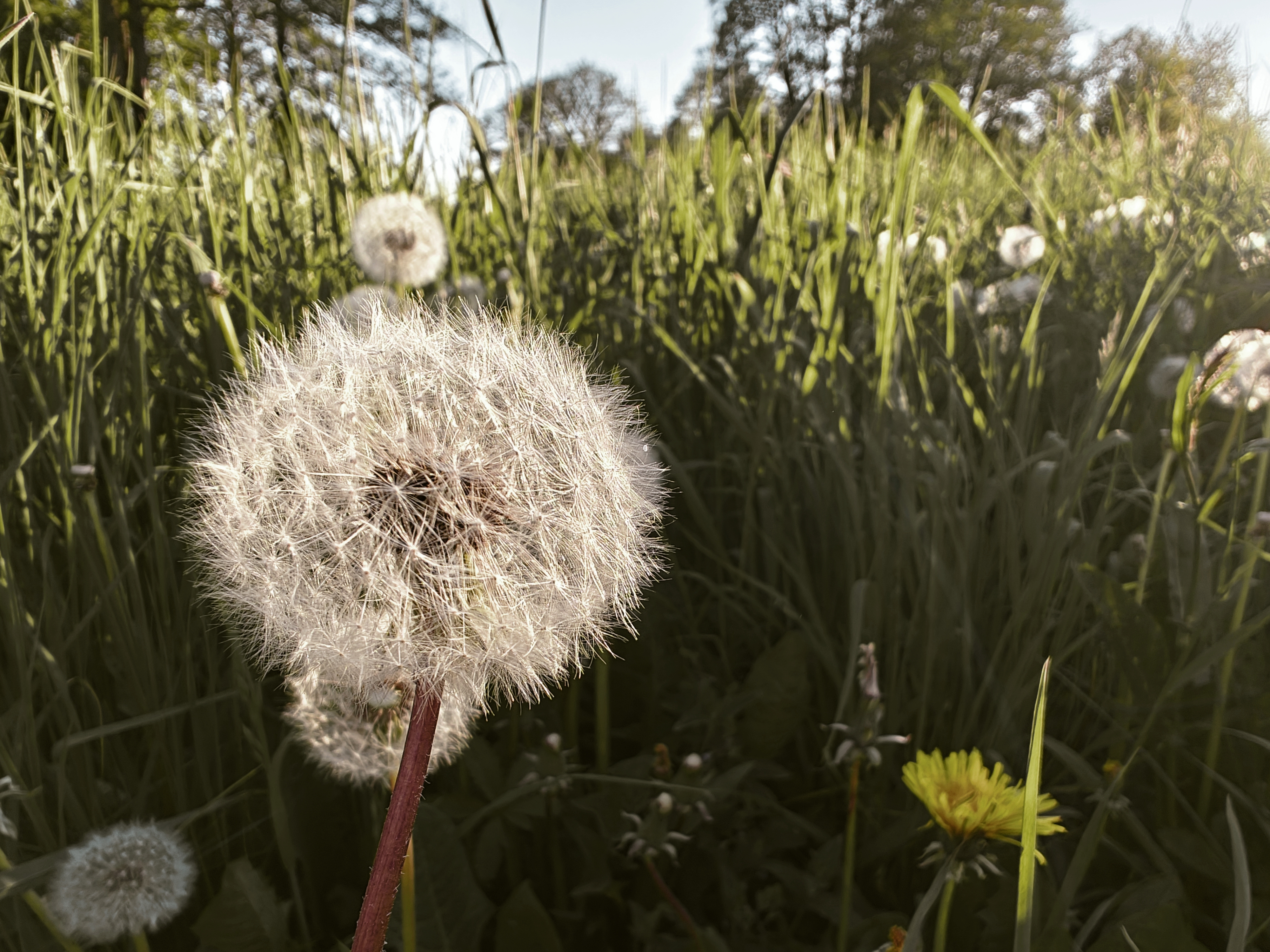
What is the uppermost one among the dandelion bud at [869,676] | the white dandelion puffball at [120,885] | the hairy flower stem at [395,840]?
the hairy flower stem at [395,840]

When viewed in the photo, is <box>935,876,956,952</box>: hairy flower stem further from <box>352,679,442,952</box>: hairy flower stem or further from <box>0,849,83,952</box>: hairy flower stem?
<box>0,849,83,952</box>: hairy flower stem

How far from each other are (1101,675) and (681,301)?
1.38m

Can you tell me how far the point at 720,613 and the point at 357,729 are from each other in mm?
811

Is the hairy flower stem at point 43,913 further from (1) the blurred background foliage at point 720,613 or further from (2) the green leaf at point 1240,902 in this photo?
(2) the green leaf at point 1240,902

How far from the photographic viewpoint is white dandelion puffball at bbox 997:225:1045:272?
259 centimetres

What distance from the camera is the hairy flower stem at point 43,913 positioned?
740mm

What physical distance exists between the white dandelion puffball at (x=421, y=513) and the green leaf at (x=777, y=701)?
60cm

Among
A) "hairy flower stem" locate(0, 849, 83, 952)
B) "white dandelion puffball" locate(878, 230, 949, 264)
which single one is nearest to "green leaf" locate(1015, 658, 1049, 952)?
"hairy flower stem" locate(0, 849, 83, 952)

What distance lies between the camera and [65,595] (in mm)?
1269

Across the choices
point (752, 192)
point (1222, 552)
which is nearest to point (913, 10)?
point (752, 192)

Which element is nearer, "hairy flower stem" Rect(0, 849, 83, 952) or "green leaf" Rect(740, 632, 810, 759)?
"hairy flower stem" Rect(0, 849, 83, 952)

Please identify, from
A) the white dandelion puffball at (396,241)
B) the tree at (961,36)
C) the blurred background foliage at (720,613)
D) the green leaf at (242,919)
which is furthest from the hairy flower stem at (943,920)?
the tree at (961,36)

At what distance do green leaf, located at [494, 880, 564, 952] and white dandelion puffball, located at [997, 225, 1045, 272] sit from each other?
2.34 m

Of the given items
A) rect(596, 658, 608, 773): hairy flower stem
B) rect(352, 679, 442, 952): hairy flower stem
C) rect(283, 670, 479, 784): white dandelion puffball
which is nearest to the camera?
rect(352, 679, 442, 952): hairy flower stem
